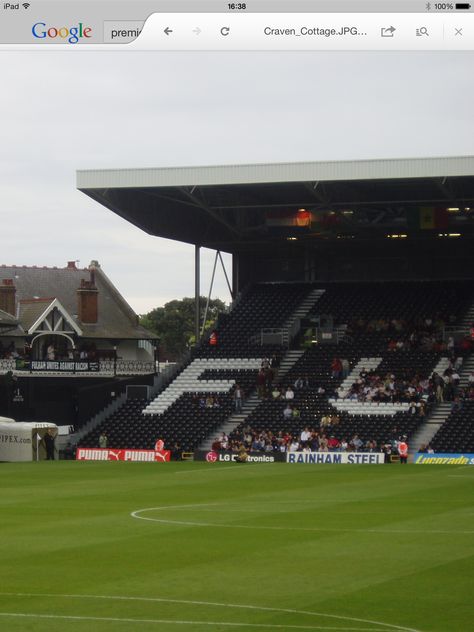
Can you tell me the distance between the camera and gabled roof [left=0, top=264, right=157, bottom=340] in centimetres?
8912

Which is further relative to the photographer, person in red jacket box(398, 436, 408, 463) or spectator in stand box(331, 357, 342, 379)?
spectator in stand box(331, 357, 342, 379)

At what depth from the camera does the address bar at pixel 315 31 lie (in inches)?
274

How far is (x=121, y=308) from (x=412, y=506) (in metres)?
72.3

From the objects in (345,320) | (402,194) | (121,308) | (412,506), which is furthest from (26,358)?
(412,506)

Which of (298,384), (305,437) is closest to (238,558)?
(305,437)

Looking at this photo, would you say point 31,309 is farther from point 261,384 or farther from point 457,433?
point 457,433

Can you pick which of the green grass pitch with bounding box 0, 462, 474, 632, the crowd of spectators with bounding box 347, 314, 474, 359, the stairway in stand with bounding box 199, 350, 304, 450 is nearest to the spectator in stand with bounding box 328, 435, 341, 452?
the stairway in stand with bounding box 199, 350, 304, 450

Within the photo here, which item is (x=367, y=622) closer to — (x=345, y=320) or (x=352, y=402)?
(x=352, y=402)

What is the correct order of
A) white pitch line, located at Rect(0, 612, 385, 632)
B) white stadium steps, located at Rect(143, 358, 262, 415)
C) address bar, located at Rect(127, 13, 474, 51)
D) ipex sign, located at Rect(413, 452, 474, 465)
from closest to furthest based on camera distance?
address bar, located at Rect(127, 13, 474, 51) < white pitch line, located at Rect(0, 612, 385, 632) < ipex sign, located at Rect(413, 452, 474, 465) < white stadium steps, located at Rect(143, 358, 262, 415)

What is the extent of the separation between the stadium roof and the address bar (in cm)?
4593

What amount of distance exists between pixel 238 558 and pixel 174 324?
358ft

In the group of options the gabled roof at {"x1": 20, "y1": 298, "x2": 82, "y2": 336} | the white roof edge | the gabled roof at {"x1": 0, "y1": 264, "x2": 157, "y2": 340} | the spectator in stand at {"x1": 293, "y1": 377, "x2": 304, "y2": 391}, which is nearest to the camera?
the white roof edge

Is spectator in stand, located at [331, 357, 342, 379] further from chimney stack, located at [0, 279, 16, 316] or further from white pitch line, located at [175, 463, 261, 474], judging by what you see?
chimney stack, located at [0, 279, 16, 316]

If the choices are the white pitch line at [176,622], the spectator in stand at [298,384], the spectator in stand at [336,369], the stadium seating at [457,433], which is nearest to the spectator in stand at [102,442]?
the spectator in stand at [298,384]
